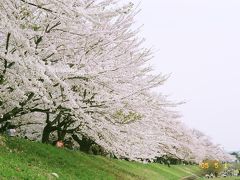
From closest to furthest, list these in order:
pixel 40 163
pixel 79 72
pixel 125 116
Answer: pixel 79 72
pixel 40 163
pixel 125 116

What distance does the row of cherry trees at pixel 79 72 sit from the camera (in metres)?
11.2

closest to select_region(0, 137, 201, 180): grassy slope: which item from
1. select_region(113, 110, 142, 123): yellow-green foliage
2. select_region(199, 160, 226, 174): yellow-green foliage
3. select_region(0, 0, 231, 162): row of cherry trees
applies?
select_region(0, 0, 231, 162): row of cherry trees

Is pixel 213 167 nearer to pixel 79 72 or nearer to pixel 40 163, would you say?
pixel 40 163

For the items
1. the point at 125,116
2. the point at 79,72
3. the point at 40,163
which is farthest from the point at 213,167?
the point at 79,72

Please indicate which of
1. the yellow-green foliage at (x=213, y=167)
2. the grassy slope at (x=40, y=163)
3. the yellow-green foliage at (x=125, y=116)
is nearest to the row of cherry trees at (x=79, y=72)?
the yellow-green foliage at (x=125, y=116)

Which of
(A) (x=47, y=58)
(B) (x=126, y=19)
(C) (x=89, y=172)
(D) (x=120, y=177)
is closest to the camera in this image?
(A) (x=47, y=58)

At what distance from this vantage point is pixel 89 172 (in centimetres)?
1775

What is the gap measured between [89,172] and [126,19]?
20.1 ft

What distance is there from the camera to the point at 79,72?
1285 cm

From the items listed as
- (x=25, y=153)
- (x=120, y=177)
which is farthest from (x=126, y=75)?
(x=120, y=177)

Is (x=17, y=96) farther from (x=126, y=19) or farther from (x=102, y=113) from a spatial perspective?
(x=126, y=19)

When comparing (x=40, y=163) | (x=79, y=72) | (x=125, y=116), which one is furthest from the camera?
(x=125, y=116)

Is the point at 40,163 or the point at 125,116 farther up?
the point at 125,116

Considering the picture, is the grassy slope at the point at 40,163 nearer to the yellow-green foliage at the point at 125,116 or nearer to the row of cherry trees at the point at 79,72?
the row of cherry trees at the point at 79,72
